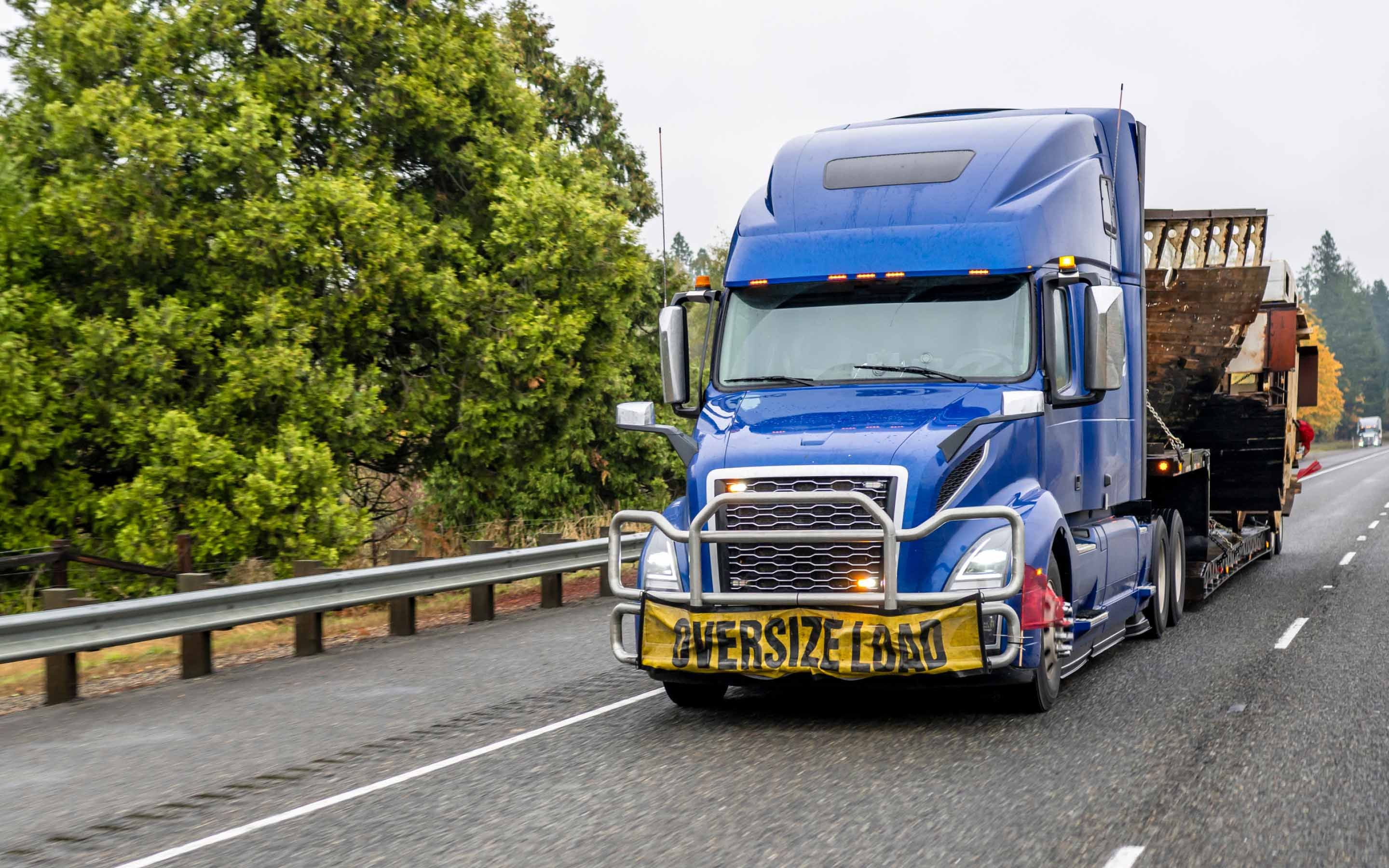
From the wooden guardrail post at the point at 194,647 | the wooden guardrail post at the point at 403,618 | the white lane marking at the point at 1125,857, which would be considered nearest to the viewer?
the white lane marking at the point at 1125,857

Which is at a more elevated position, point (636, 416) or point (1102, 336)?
point (1102, 336)

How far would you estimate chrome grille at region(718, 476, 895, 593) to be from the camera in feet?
24.6

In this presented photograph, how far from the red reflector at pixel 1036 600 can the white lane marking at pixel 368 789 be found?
8.33 ft

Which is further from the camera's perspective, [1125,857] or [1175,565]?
[1175,565]

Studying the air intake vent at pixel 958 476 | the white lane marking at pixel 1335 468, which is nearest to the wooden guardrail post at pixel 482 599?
the air intake vent at pixel 958 476

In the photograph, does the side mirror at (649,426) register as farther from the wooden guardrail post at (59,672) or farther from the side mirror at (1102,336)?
the wooden guardrail post at (59,672)

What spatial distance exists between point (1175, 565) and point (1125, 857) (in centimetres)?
767

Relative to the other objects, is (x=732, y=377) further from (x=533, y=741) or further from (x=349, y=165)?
(x=349, y=165)

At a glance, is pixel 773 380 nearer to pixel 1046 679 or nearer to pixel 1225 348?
pixel 1046 679

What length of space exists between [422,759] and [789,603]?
2050mm

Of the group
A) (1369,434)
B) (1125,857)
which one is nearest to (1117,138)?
(1125,857)

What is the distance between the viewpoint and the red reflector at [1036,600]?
7594mm

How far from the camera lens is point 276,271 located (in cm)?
1847

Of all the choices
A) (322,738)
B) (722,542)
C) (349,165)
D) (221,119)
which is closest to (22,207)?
(221,119)
